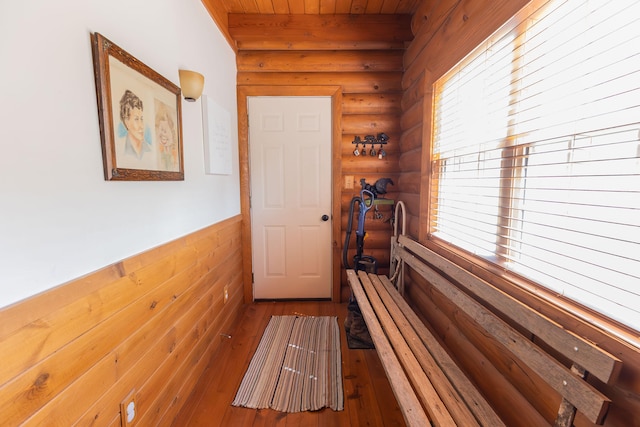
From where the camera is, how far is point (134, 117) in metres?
1.16

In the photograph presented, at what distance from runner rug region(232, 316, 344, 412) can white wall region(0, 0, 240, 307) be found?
3.95 ft

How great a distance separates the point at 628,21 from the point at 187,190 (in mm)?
1977

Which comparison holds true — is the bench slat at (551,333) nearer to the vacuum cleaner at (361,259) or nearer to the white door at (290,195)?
the vacuum cleaner at (361,259)

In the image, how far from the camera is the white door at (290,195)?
9.05 feet

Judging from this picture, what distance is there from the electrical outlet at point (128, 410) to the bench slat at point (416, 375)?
1257mm

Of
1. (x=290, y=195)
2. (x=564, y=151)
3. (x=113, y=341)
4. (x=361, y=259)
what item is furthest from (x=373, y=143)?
(x=113, y=341)

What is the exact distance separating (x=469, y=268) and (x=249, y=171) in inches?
87.1

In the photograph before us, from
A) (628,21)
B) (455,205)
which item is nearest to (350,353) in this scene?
(455,205)

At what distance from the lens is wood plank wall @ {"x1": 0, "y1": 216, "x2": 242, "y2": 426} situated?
2.36 ft

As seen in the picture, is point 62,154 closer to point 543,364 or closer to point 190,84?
point 190,84

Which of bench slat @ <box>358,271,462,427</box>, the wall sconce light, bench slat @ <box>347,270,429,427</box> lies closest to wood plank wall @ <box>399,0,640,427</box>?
bench slat @ <box>358,271,462,427</box>

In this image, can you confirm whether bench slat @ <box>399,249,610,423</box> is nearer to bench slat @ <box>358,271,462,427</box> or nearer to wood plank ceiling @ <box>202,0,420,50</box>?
bench slat @ <box>358,271,462,427</box>

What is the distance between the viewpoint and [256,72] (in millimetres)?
2713

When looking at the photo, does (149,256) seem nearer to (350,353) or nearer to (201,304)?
(201,304)
